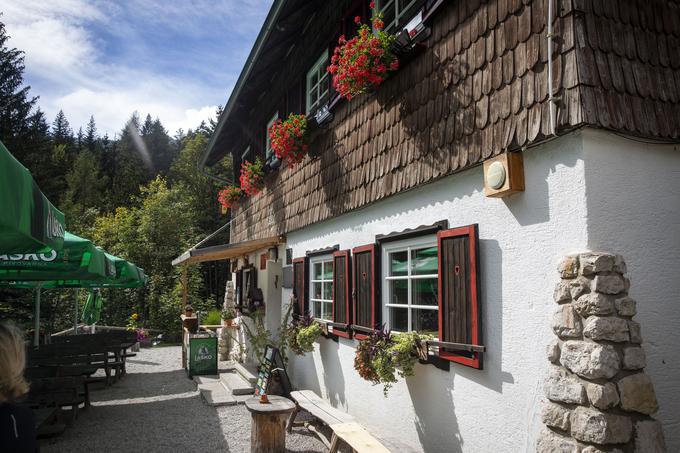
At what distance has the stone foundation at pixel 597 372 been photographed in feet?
9.31

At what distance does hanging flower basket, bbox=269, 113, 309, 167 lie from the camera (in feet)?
25.3

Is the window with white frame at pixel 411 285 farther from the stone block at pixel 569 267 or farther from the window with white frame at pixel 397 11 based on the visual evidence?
the window with white frame at pixel 397 11

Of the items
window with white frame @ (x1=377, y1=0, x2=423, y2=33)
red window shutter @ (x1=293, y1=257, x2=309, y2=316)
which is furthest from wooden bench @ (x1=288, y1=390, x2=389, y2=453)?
window with white frame @ (x1=377, y1=0, x2=423, y2=33)

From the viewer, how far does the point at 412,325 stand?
16.3 feet

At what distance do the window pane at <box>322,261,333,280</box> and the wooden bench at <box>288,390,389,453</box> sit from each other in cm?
Answer: 164

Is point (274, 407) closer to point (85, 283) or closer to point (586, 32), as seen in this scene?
point (586, 32)

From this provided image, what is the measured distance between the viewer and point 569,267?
3.15m

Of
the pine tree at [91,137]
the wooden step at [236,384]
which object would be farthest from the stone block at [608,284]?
the pine tree at [91,137]

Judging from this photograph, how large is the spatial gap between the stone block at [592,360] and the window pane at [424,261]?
1.77 meters

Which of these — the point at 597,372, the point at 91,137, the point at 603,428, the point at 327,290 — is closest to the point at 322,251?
the point at 327,290

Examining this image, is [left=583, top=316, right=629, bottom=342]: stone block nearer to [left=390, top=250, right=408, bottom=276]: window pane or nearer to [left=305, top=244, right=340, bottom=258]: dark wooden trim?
[left=390, top=250, right=408, bottom=276]: window pane

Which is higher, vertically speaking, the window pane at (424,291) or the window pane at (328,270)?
the window pane at (328,270)

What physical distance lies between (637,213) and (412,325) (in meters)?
2.30

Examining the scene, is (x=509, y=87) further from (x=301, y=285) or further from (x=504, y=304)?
(x=301, y=285)
